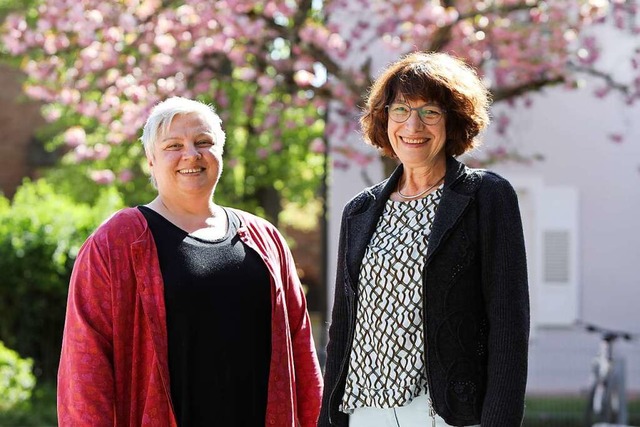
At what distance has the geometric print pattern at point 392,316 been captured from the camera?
13.2 ft

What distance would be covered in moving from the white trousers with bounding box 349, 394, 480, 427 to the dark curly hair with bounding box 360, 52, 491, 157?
860mm

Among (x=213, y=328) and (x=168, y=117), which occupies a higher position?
(x=168, y=117)

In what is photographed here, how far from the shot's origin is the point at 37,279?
14.3 m

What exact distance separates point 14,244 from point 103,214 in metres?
1.22

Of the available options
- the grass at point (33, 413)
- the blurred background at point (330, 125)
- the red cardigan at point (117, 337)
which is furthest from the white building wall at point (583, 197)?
the red cardigan at point (117, 337)

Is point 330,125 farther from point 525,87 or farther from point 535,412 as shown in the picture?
point 535,412

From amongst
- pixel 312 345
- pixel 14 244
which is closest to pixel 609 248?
pixel 14 244

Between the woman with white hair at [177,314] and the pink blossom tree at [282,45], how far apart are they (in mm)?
5549

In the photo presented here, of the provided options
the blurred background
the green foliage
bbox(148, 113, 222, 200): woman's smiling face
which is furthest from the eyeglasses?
the green foliage

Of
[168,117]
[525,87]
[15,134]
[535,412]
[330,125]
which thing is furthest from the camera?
[15,134]

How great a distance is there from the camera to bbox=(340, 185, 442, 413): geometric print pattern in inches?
159

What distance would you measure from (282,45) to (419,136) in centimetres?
798

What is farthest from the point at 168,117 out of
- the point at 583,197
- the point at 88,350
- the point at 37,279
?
the point at 583,197

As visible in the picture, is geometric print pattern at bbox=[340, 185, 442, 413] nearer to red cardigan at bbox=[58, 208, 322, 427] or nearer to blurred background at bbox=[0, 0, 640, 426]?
red cardigan at bbox=[58, 208, 322, 427]
